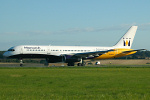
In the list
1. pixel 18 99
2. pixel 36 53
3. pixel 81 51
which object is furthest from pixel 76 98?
pixel 81 51

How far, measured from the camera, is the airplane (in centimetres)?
6128

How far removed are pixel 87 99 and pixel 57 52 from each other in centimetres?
4946

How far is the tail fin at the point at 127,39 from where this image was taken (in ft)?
239

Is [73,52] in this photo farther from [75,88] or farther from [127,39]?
[75,88]

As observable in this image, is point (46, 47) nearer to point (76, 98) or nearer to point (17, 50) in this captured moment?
point (17, 50)

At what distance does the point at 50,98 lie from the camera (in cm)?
1533

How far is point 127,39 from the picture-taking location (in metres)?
73.4

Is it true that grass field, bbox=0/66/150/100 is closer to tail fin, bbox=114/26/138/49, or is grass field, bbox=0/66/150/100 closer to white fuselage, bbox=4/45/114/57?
white fuselage, bbox=4/45/114/57

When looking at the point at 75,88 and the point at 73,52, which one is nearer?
the point at 75,88

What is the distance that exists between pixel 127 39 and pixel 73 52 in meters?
15.9

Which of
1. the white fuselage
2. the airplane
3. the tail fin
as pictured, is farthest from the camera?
the tail fin

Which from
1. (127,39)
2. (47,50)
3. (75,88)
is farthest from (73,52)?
(75,88)

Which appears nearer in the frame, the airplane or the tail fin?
the airplane

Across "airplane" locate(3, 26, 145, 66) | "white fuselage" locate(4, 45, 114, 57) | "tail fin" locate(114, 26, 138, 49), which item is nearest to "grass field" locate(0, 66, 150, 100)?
"white fuselage" locate(4, 45, 114, 57)
